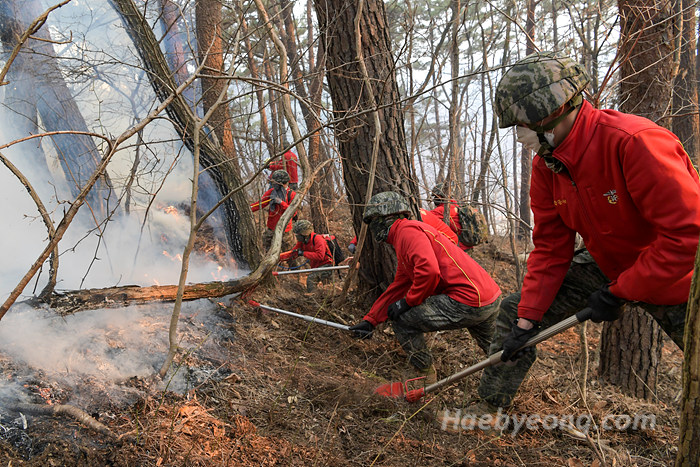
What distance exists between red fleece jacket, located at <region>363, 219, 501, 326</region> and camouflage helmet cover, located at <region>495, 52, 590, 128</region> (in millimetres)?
1522

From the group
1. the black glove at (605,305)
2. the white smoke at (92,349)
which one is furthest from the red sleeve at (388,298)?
the black glove at (605,305)

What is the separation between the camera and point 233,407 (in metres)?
2.88

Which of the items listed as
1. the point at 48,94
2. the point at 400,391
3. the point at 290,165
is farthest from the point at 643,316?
the point at 48,94

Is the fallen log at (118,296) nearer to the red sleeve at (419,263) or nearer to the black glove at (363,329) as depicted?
the black glove at (363,329)

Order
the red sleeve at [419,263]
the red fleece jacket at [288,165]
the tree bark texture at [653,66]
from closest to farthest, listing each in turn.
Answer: the red sleeve at [419,263], the tree bark texture at [653,66], the red fleece jacket at [288,165]

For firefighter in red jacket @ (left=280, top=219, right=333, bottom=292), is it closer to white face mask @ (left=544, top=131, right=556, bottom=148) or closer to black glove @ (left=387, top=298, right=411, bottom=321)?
black glove @ (left=387, top=298, right=411, bottom=321)

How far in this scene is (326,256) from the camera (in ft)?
24.7

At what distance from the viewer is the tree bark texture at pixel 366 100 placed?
4.58 meters

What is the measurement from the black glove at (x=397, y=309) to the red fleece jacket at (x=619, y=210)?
4.25 ft

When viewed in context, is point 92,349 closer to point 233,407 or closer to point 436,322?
point 233,407

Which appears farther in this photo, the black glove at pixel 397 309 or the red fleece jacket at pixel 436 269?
the black glove at pixel 397 309

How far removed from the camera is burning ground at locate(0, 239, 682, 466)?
7.60ft

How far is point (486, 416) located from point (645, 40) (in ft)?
13.9

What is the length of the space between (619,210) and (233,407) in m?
2.54
